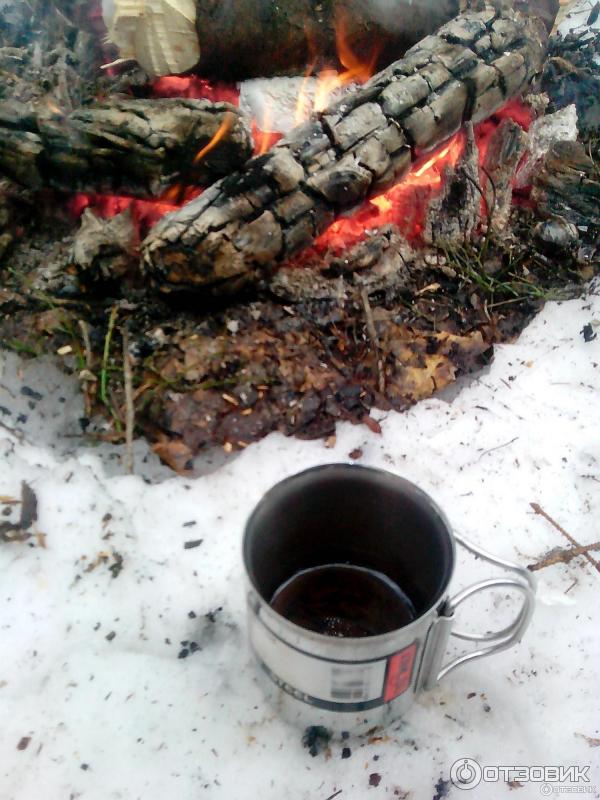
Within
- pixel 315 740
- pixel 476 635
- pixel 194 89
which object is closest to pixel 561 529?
pixel 476 635

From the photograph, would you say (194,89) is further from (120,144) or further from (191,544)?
(191,544)

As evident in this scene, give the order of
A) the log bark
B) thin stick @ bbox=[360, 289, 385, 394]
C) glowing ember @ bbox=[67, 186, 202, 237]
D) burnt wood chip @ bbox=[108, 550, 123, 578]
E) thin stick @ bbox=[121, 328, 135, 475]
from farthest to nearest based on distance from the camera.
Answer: glowing ember @ bbox=[67, 186, 202, 237]
the log bark
thin stick @ bbox=[360, 289, 385, 394]
thin stick @ bbox=[121, 328, 135, 475]
burnt wood chip @ bbox=[108, 550, 123, 578]

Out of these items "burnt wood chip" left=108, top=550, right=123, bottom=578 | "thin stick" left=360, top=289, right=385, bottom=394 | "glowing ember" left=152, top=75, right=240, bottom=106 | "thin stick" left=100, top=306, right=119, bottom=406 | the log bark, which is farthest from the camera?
"glowing ember" left=152, top=75, right=240, bottom=106

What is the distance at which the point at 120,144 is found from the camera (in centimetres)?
234

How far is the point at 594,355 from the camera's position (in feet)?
7.71

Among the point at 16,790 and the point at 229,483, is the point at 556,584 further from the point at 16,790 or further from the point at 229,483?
the point at 16,790

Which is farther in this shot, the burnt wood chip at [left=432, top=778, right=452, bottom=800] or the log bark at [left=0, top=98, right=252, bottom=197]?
the log bark at [left=0, top=98, right=252, bottom=197]

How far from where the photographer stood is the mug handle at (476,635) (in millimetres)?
1253

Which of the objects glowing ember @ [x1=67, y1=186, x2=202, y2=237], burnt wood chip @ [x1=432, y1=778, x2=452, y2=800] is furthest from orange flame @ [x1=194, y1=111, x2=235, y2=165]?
burnt wood chip @ [x1=432, y1=778, x2=452, y2=800]

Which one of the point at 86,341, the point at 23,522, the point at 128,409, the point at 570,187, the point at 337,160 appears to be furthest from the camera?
the point at 570,187

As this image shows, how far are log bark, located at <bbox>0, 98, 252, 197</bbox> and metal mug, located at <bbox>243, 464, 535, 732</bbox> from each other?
1.54 meters

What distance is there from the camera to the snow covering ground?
1.45 metres

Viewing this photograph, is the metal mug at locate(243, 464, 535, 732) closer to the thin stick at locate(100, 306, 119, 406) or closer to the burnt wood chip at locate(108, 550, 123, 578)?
the burnt wood chip at locate(108, 550, 123, 578)

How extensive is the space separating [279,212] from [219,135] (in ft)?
1.47
